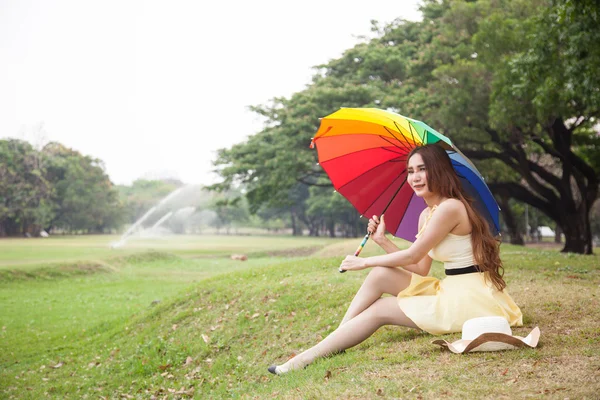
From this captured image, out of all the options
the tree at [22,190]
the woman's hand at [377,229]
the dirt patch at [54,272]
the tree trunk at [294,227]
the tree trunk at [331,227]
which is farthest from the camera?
the tree trunk at [294,227]

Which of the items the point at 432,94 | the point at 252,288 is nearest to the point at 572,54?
the point at 432,94

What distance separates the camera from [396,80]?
26969 millimetres

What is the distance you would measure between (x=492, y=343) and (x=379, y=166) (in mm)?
2200

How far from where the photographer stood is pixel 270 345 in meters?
8.03

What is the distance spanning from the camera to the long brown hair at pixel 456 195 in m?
5.04

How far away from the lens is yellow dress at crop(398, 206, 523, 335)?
496 cm

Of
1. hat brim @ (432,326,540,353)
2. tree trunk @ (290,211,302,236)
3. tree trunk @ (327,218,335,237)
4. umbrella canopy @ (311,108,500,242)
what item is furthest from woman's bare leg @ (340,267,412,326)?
tree trunk @ (290,211,302,236)

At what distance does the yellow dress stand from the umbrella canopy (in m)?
0.68

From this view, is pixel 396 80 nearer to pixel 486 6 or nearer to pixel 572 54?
pixel 486 6

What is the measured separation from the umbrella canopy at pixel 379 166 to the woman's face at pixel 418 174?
345 mm

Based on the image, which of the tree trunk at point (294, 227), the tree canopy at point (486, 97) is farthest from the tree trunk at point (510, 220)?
the tree trunk at point (294, 227)

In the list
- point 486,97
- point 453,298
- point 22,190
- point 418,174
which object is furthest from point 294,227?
point 453,298

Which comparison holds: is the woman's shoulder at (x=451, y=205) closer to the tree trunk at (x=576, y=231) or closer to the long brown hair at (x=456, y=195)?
the long brown hair at (x=456, y=195)

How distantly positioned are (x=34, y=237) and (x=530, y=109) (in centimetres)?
3771
